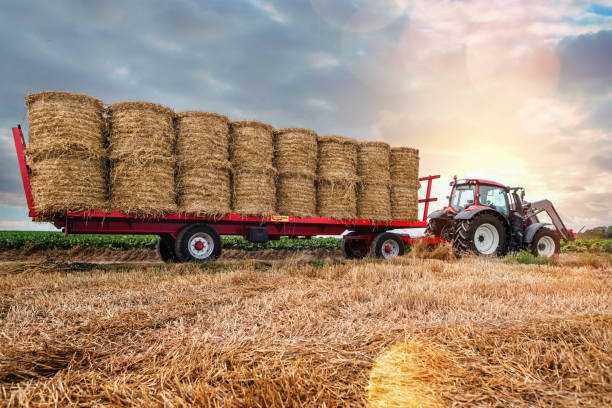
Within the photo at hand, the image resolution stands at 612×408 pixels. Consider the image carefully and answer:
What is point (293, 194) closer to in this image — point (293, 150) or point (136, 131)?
point (293, 150)

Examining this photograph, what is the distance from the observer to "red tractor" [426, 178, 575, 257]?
32.6ft

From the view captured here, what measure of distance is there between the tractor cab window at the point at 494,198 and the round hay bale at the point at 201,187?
704 centimetres

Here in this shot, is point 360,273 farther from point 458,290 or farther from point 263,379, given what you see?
point 263,379

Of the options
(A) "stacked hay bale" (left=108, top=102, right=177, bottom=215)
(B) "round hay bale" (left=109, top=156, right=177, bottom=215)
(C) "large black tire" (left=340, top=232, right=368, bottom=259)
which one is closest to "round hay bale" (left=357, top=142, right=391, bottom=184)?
(C) "large black tire" (left=340, top=232, right=368, bottom=259)

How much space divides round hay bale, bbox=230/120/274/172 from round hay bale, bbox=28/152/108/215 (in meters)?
2.79

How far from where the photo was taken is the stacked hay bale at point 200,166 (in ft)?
26.0

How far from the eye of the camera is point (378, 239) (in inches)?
398

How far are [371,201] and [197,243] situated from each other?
175 inches

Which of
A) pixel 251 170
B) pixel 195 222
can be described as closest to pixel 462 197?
pixel 251 170

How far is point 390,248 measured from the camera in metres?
10.4

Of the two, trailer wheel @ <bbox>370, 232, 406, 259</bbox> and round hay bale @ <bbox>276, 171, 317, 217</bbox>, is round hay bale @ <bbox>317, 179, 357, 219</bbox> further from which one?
trailer wheel @ <bbox>370, 232, 406, 259</bbox>

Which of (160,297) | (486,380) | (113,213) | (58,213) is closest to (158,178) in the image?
(113,213)

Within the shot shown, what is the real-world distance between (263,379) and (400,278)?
12.2ft

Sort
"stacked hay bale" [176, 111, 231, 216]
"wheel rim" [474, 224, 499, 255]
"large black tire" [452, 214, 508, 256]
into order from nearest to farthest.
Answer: "stacked hay bale" [176, 111, 231, 216], "large black tire" [452, 214, 508, 256], "wheel rim" [474, 224, 499, 255]
